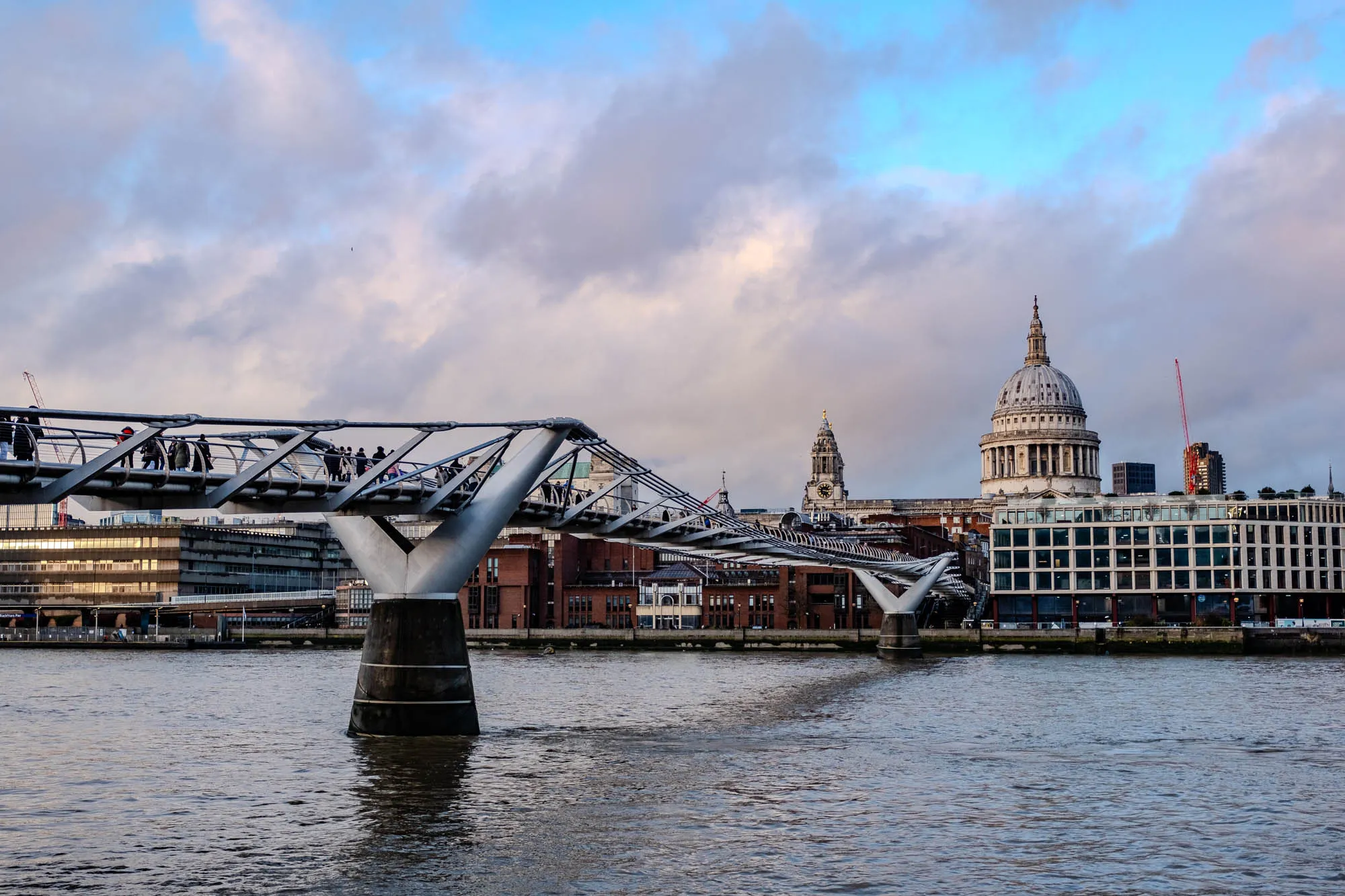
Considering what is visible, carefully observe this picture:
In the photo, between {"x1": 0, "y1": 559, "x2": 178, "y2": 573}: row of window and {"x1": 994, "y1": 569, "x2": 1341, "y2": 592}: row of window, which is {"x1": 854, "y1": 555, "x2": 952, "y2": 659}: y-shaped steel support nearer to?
{"x1": 994, "y1": 569, "x2": 1341, "y2": 592}: row of window

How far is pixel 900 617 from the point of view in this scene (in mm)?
113188

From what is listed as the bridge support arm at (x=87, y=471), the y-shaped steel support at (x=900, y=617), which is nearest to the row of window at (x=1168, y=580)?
the y-shaped steel support at (x=900, y=617)

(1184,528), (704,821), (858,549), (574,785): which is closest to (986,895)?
(704,821)

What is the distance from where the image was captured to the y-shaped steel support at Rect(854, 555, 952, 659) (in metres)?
111

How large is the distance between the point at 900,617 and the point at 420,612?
71.4 metres

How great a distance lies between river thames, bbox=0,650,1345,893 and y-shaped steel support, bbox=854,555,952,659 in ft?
136

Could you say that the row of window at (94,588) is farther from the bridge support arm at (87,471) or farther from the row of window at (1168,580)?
the bridge support arm at (87,471)

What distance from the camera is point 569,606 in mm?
171250

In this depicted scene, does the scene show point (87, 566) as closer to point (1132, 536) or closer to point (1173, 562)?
point (1132, 536)

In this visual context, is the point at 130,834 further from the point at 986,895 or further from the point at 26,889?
the point at 986,895

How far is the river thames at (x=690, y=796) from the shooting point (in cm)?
2830

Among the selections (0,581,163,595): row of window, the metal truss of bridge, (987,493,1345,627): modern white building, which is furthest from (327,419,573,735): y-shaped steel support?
(0,581,163,595): row of window

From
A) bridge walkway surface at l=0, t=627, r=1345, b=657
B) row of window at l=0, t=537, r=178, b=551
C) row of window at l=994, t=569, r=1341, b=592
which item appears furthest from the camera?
row of window at l=0, t=537, r=178, b=551

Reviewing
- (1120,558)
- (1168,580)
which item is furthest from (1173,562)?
(1120,558)
